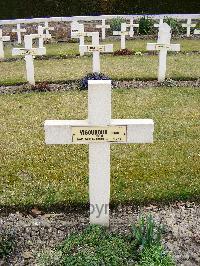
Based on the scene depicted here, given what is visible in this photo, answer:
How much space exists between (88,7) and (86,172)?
2441cm

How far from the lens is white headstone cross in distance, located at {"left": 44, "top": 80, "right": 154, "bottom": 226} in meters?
4.38

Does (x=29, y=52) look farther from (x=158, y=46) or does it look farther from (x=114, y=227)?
(x=114, y=227)

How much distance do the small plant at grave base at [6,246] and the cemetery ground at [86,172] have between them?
7 centimetres

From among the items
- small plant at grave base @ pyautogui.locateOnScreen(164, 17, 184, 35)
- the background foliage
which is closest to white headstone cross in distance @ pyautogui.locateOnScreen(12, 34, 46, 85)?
small plant at grave base @ pyautogui.locateOnScreen(164, 17, 184, 35)

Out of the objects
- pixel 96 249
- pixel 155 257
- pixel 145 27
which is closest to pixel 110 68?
pixel 145 27

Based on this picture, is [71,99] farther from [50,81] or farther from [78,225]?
[78,225]

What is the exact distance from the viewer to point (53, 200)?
5621 mm

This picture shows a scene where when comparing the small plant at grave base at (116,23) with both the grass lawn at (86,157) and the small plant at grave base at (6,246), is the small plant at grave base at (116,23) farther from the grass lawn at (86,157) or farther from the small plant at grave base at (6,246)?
the small plant at grave base at (6,246)

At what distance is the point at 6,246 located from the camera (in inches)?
182

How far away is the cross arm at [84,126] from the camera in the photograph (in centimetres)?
450

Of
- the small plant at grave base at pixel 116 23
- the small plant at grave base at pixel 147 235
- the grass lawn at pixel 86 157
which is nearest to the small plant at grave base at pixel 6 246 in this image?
the grass lawn at pixel 86 157

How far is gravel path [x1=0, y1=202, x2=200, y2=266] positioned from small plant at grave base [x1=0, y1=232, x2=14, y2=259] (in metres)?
0.07

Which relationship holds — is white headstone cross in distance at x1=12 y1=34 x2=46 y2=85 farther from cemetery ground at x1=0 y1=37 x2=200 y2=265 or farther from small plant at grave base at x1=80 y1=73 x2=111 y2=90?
small plant at grave base at x1=80 y1=73 x2=111 y2=90

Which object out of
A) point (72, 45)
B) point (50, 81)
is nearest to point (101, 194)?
point (50, 81)
